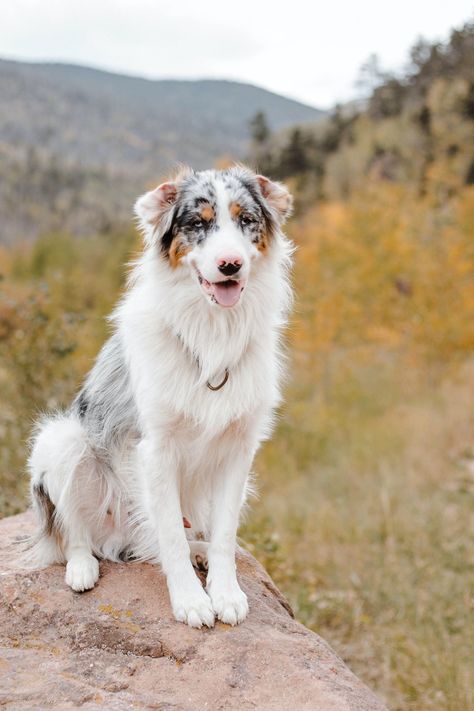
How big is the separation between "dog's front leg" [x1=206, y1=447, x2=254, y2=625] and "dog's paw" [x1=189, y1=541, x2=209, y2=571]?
0.19 meters

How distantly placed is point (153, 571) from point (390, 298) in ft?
44.0

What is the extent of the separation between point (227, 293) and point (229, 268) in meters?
0.13

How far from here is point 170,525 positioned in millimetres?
3211

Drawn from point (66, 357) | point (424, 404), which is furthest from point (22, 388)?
point (424, 404)

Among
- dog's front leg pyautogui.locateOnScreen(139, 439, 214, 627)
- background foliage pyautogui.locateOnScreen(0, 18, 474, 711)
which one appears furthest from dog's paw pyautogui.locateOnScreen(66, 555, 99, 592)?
background foliage pyautogui.locateOnScreen(0, 18, 474, 711)

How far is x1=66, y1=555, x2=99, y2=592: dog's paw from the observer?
10.5 feet

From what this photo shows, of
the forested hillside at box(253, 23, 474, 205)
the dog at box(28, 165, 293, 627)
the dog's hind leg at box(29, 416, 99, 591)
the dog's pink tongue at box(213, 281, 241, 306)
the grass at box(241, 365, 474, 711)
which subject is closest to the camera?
the dog's pink tongue at box(213, 281, 241, 306)

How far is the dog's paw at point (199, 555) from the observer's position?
3541mm

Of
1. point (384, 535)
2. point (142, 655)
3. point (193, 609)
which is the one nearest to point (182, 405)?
point (193, 609)

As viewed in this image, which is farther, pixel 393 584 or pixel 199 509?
pixel 393 584

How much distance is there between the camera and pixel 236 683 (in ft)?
8.87

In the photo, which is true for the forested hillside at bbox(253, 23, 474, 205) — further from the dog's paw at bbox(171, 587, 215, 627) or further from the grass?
the dog's paw at bbox(171, 587, 215, 627)

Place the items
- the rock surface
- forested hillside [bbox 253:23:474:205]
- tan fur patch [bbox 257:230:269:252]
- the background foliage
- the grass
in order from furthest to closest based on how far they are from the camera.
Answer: forested hillside [bbox 253:23:474:205]
the background foliage
the grass
tan fur patch [bbox 257:230:269:252]
the rock surface

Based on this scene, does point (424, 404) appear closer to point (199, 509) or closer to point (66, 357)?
point (66, 357)
